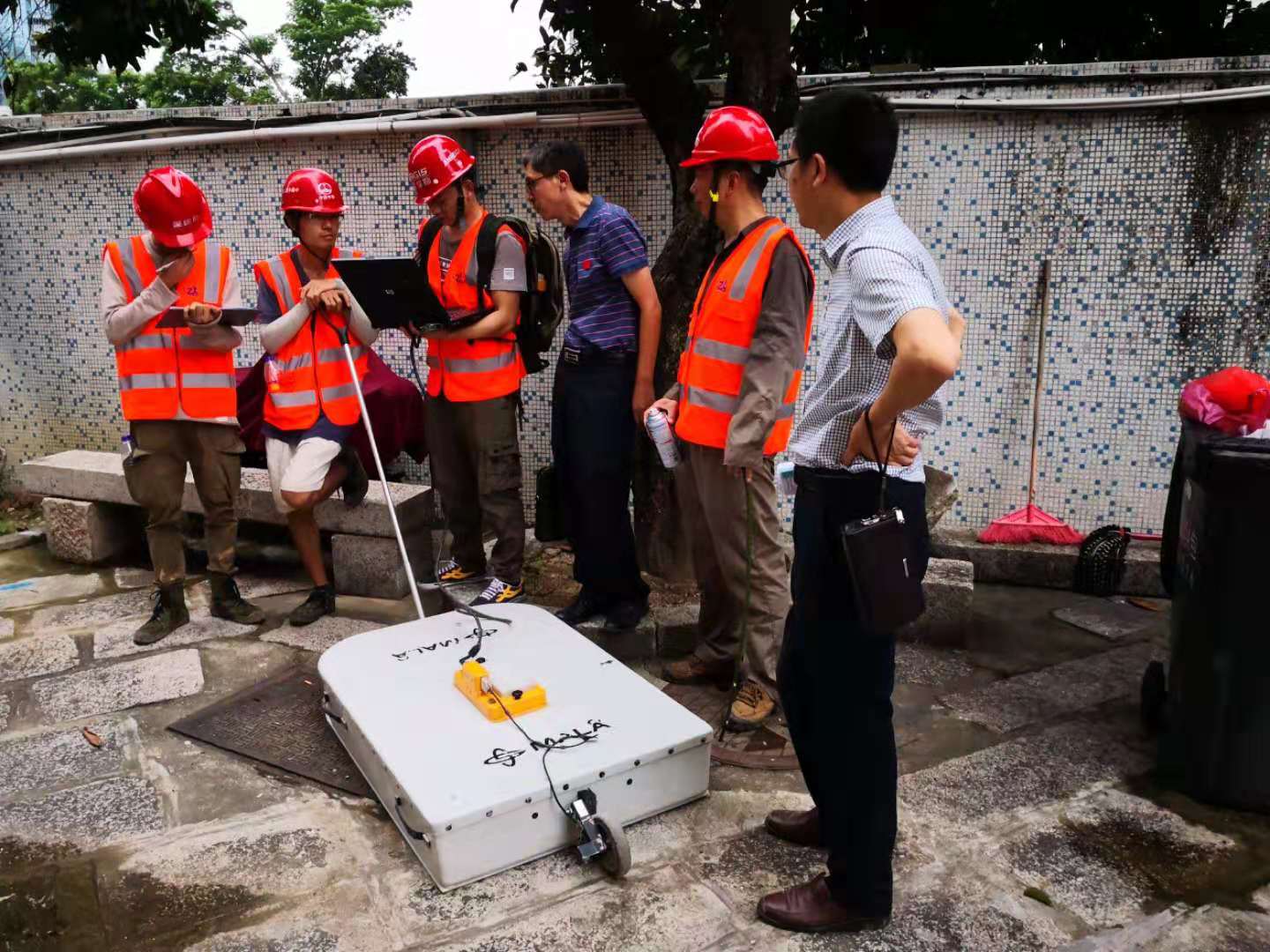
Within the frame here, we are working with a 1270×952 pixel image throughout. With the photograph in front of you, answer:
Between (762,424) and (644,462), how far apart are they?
1.59m

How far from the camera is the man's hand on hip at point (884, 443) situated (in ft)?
7.15

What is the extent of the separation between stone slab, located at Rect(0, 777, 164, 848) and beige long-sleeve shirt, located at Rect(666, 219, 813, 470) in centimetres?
226

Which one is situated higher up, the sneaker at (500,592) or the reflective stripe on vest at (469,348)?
the reflective stripe on vest at (469,348)

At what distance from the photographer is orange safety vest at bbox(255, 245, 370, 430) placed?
15.1 ft

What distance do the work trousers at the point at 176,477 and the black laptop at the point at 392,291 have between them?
1.01m

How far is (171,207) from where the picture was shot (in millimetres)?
4336

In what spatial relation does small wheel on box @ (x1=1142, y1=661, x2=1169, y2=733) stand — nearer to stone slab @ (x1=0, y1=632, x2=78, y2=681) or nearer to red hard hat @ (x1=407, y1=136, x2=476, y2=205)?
red hard hat @ (x1=407, y1=136, x2=476, y2=205)

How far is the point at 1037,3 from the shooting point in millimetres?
7074

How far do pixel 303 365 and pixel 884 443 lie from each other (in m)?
3.30

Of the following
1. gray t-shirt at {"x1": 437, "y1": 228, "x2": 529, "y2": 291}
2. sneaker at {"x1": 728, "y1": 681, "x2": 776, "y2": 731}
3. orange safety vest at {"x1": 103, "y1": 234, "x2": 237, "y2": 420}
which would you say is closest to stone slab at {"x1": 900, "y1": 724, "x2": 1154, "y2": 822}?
sneaker at {"x1": 728, "y1": 681, "x2": 776, "y2": 731}

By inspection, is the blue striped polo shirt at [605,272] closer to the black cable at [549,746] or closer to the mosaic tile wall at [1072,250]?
the mosaic tile wall at [1072,250]

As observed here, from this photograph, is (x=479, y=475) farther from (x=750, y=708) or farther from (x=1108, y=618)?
(x=1108, y=618)

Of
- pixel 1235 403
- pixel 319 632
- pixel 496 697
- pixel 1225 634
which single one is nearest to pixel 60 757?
pixel 319 632

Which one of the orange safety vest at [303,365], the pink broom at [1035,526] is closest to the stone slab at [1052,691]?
the pink broom at [1035,526]
